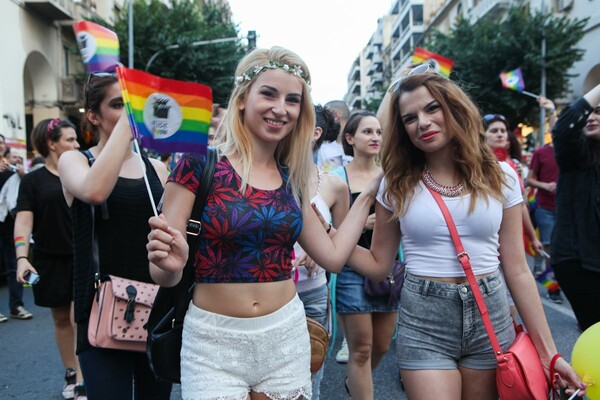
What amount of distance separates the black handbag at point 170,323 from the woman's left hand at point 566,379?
59.9 inches

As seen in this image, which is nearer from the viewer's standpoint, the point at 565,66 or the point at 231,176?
the point at 231,176

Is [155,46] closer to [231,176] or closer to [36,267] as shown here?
[36,267]

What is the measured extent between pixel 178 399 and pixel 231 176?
9.45 ft

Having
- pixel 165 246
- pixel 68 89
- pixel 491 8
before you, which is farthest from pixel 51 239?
pixel 491 8

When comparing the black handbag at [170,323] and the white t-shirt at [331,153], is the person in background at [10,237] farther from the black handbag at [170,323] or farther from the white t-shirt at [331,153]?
the black handbag at [170,323]

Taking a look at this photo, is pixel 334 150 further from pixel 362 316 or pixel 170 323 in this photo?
pixel 170 323

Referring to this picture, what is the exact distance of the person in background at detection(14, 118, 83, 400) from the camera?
13.9 ft

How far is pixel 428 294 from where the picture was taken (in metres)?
2.32

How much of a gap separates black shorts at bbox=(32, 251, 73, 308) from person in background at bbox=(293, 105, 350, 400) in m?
1.95

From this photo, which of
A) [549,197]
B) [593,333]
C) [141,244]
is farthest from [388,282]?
[549,197]

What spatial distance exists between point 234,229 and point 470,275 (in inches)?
38.9

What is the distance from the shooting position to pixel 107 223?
2.46 metres

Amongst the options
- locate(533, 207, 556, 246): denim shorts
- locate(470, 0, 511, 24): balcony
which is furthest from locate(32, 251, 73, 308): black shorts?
locate(470, 0, 511, 24): balcony

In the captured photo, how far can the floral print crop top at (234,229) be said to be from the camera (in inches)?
78.7
